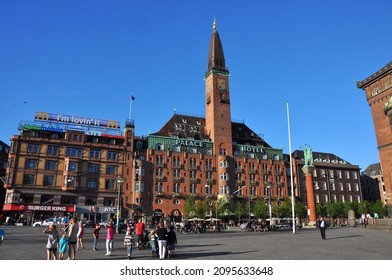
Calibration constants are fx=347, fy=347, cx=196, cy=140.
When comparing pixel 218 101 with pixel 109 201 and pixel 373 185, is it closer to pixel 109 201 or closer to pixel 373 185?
pixel 109 201

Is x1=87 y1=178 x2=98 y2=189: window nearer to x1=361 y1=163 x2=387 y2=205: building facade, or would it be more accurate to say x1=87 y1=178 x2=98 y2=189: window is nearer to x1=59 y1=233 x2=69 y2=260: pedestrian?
x1=59 y1=233 x2=69 y2=260: pedestrian

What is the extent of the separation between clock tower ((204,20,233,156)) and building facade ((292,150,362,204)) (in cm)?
2139

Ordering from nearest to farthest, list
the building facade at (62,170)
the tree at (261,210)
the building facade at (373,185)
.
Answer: the building facade at (62,170)
the tree at (261,210)
the building facade at (373,185)

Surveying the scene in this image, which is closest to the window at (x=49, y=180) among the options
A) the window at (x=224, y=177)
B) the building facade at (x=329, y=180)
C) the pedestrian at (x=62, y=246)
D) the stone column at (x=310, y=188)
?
the window at (x=224, y=177)

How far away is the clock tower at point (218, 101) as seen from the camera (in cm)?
8300

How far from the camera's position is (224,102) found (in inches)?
3361

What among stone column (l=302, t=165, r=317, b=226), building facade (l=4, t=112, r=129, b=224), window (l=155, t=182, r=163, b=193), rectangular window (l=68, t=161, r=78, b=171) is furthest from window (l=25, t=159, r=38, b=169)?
stone column (l=302, t=165, r=317, b=226)

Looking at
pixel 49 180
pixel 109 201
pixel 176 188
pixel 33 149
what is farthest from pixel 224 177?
pixel 33 149

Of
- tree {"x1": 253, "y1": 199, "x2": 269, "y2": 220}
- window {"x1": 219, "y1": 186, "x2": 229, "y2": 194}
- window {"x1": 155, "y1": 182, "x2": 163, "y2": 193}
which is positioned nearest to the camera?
tree {"x1": 253, "y1": 199, "x2": 269, "y2": 220}

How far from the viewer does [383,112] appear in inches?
2080

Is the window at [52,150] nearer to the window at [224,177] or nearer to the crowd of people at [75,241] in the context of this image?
the window at [224,177]

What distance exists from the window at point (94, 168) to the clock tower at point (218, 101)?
88.8ft

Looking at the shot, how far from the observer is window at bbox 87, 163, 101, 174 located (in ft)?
229
